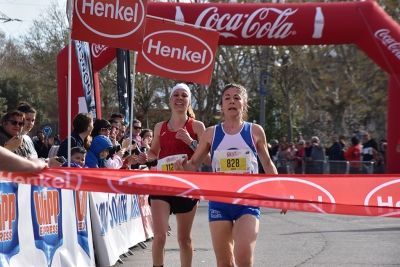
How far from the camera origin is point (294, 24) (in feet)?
54.9

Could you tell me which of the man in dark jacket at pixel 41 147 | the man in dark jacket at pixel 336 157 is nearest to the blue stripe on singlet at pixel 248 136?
the man in dark jacket at pixel 41 147

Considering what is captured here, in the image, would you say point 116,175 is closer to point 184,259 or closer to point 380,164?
point 184,259

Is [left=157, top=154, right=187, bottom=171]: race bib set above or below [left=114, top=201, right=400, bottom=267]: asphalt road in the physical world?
above

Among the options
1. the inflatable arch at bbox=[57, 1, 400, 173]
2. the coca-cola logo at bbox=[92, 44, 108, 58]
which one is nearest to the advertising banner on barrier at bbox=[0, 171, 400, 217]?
the inflatable arch at bbox=[57, 1, 400, 173]

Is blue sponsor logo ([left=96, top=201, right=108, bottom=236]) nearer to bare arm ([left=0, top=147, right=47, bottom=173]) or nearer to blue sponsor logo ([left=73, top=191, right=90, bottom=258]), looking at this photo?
blue sponsor logo ([left=73, top=191, right=90, bottom=258])

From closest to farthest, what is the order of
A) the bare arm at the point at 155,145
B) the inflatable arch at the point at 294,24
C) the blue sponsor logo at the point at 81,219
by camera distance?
the bare arm at the point at 155,145
the blue sponsor logo at the point at 81,219
the inflatable arch at the point at 294,24

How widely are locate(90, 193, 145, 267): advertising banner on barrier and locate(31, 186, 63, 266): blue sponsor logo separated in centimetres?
103

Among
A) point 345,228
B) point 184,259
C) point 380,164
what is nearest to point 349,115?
point 380,164

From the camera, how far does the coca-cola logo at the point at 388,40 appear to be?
1631 centimetres

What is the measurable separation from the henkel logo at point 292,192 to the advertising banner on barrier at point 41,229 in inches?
88.4

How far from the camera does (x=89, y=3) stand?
366 inches

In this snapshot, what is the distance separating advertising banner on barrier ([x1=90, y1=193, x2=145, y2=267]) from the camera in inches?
340

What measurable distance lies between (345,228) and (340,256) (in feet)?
12.5

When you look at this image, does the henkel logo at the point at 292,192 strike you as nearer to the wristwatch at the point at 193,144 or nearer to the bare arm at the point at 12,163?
the bare arm at the point at 12,163
